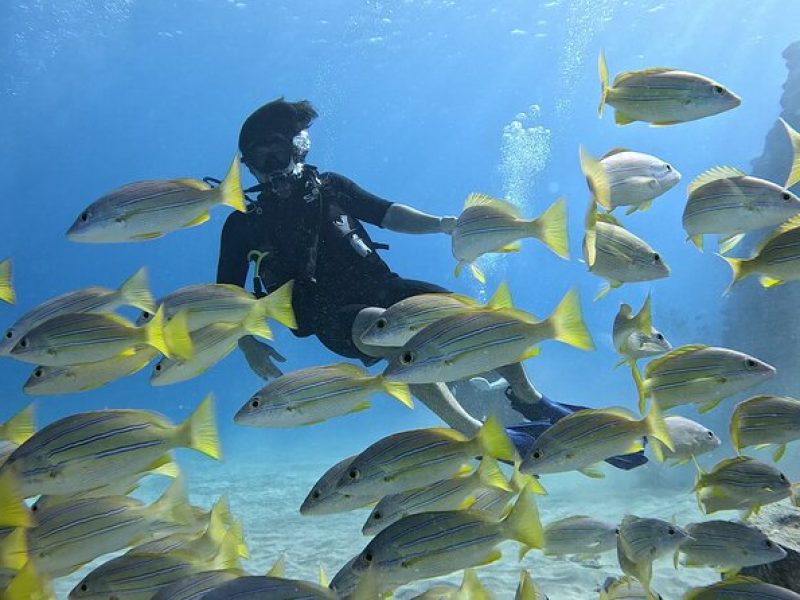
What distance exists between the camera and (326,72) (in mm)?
52438

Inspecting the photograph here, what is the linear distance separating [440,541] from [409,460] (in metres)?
0.34

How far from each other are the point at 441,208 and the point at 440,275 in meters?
14.0

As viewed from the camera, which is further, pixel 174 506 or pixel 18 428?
pixel 18 428

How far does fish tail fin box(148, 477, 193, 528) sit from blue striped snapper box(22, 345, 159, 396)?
63 cm

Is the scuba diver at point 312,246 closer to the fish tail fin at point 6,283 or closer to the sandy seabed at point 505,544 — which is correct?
the sandy seabed at point 505,544

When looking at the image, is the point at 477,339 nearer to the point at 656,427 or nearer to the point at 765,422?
the point at 656,427

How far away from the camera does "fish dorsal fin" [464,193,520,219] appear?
10.6 feet

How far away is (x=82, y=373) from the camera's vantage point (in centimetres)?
299

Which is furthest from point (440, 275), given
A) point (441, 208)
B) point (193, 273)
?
point (193, 273)

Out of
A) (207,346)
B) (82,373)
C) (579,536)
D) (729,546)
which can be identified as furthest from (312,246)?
(729,546)

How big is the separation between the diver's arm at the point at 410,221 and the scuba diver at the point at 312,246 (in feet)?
0.03

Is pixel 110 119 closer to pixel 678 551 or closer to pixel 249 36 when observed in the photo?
pixel 249 36

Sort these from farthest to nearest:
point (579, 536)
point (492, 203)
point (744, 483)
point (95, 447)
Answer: point (579, 536), point (492, 203), point (744, 483), point (95, 447)

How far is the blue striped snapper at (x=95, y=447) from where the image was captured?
236 centimetres
